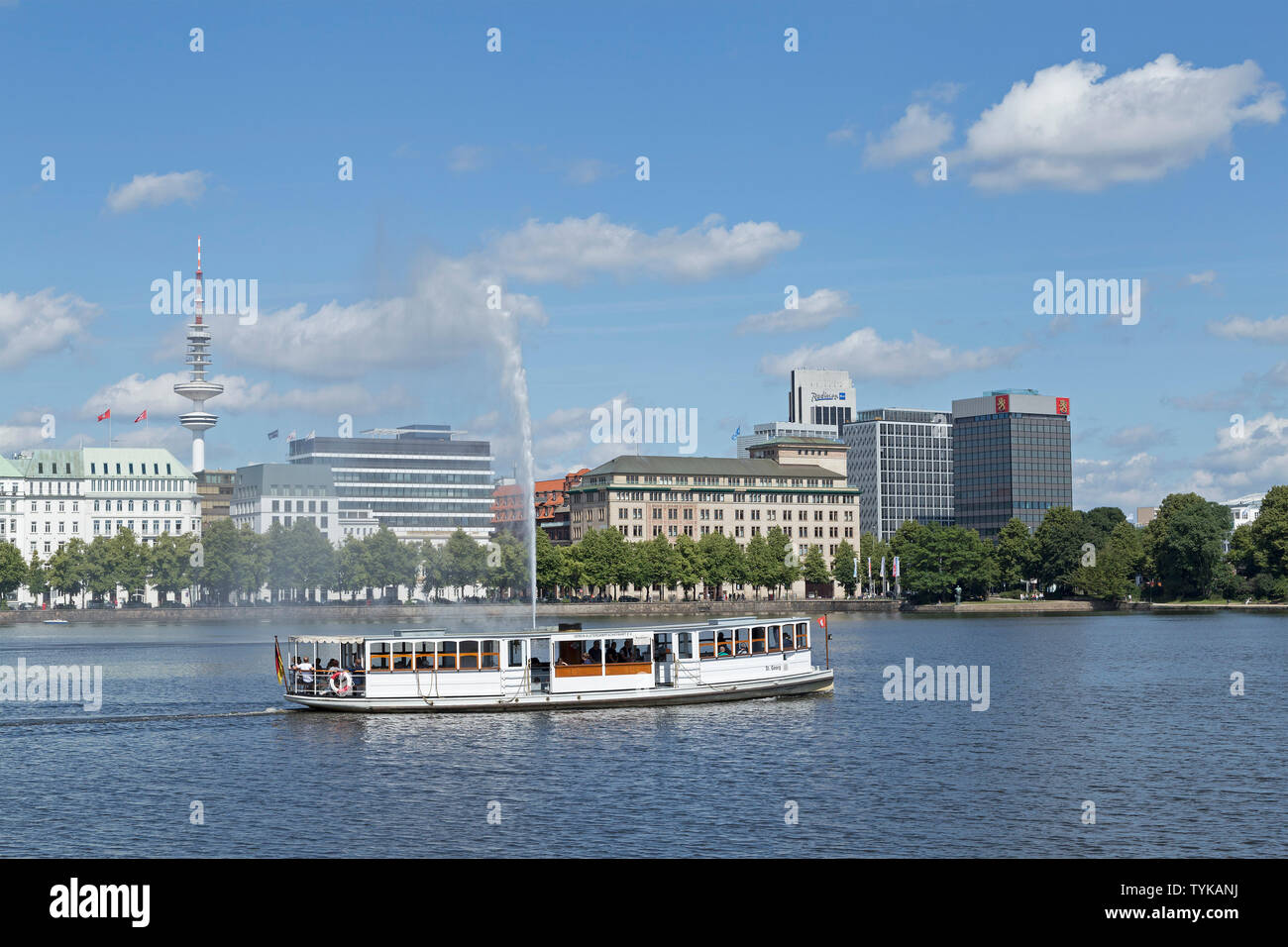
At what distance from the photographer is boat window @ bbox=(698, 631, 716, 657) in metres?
64.5

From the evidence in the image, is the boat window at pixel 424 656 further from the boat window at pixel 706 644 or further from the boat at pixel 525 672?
the boat window at pixel 706 644

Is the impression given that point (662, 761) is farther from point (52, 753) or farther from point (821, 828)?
point (52, 753)

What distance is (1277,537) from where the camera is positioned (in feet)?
620

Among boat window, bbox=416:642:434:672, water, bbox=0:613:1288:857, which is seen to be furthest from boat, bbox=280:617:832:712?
water, bbox=0:613:1288:857

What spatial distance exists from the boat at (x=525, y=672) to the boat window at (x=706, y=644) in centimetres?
8

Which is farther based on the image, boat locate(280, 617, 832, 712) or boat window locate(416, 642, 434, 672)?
boat window locate(416, 642, 434, 672)

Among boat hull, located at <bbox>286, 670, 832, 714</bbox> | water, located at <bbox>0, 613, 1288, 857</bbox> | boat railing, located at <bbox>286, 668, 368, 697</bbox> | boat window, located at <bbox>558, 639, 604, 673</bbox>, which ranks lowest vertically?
water, located at <bbox>0, 613, 1288, 857</bbox>

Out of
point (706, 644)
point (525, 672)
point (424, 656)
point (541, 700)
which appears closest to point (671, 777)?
point (541, 700)

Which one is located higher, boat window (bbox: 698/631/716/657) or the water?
boat window (bbox: 698/631/716/657)

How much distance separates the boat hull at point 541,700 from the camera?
6012cm

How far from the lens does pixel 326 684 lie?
6153 cm

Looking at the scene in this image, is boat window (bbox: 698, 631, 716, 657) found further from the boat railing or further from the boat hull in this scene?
the boat railing

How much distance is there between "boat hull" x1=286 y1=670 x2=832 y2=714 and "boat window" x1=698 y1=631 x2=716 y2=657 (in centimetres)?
171

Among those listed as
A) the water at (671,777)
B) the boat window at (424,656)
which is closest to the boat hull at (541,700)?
the water at (671,777)
